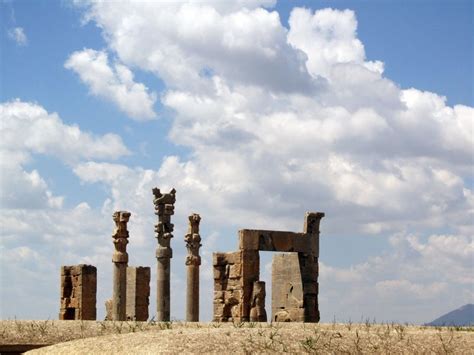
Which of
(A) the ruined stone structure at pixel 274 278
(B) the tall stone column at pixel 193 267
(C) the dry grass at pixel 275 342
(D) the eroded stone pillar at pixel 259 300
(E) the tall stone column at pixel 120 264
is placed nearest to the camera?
(C) the dry grass at pixel 275 342

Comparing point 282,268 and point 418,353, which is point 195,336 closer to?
point 418,353

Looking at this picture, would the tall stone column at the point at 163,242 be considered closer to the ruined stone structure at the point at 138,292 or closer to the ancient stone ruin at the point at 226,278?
the ancient stone ruin at the point at 226,278

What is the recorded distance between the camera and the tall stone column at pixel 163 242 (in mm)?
32781

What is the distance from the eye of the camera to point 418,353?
17062 mm

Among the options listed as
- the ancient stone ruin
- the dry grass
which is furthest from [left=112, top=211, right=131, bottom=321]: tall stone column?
the dry grass

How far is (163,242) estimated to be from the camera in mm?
32906

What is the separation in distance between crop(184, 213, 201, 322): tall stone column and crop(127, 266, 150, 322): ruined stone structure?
2.29 m

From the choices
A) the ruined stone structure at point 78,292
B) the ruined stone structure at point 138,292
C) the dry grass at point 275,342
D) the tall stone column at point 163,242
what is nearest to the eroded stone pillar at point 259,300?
the tall stone column at point 163,242

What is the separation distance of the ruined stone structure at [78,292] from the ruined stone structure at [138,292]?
7.23ft

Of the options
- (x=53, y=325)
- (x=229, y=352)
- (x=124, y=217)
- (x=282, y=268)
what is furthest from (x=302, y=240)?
(x=229, y=352)

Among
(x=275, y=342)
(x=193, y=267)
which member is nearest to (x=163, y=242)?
(x=193, y=267)

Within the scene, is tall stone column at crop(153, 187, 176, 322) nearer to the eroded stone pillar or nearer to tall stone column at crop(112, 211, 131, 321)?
tall stone column at crop(112, 211, 131, 321)

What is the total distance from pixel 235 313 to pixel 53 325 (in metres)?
11.0

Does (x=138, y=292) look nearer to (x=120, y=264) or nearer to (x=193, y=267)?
(x=193, y=267)
